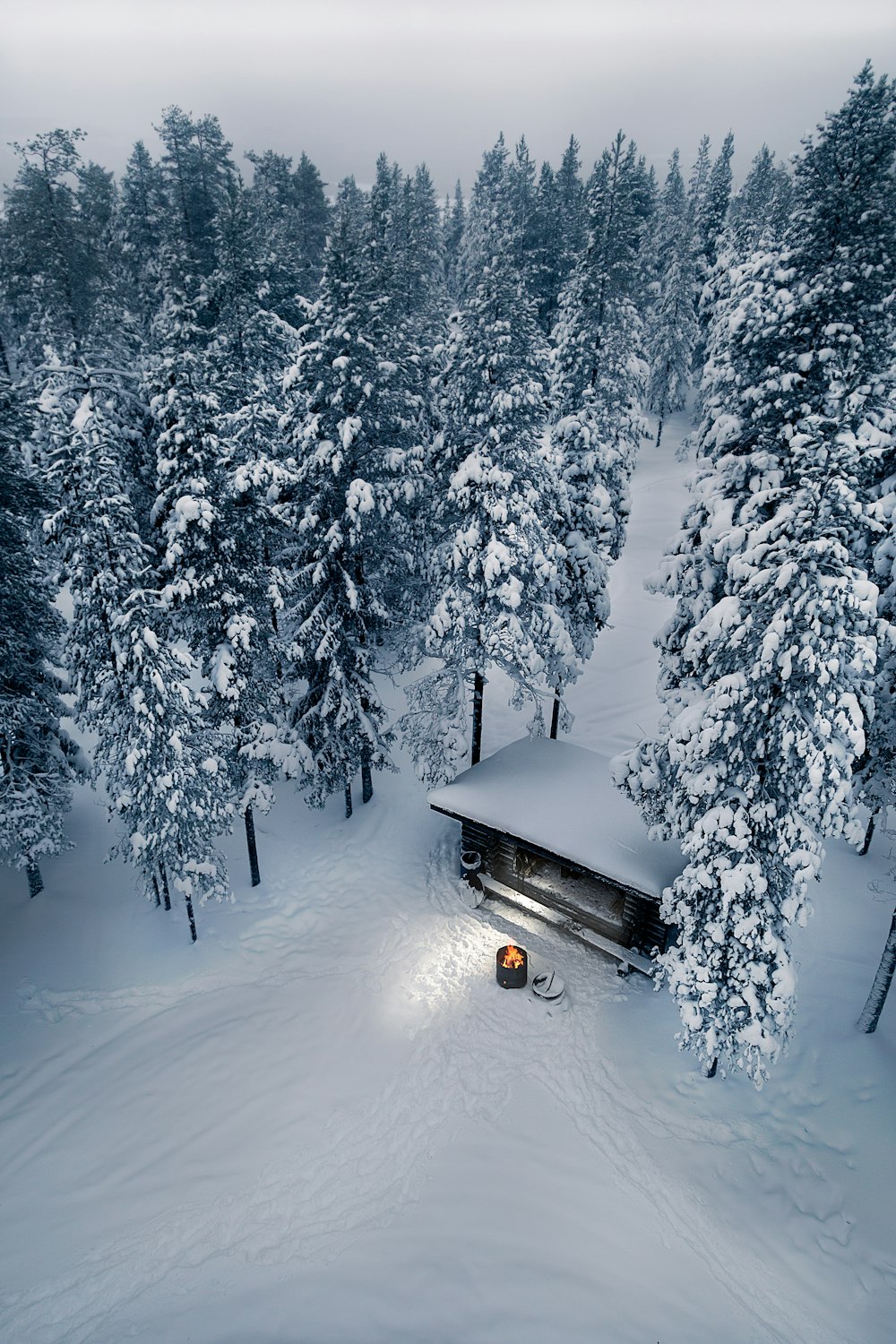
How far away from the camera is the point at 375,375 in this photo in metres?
15.4

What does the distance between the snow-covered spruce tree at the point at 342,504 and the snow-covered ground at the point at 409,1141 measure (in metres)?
4.50

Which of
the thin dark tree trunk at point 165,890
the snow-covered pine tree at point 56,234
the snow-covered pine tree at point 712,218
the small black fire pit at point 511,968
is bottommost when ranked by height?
the thin dark tree trunk at point 165,890

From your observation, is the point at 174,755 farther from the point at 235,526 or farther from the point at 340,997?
the point at 340,997

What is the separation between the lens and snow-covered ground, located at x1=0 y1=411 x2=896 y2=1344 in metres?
8.91

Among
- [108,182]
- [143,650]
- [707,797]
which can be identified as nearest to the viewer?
[707,797]

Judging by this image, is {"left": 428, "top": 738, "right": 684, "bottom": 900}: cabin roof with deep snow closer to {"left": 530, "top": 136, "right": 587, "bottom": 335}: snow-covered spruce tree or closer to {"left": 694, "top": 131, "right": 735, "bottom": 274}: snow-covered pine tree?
{"left": 530, "top": 136, "right": 587, "bottom": 335}: snow-covered spruce tree

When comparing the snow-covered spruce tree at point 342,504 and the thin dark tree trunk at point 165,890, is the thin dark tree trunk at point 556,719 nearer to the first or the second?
the snow-covered spruce tree at point 342,504

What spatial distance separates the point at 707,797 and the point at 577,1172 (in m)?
6.44

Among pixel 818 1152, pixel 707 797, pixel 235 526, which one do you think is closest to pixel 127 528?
pixel 235 526

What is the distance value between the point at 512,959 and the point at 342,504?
1132 cm

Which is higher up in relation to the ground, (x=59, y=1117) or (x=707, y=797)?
(x=707, y=797)

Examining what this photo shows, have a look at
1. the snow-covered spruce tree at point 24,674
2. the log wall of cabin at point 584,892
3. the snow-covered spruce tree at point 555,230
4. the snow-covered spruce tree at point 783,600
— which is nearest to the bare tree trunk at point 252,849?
the snow-covered spruce tree at point 24,674

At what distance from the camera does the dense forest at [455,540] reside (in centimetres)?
967

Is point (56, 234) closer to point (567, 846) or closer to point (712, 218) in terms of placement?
point (567, 846)
